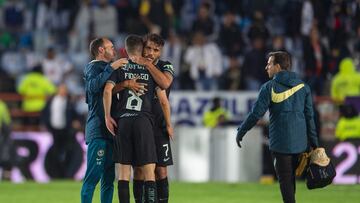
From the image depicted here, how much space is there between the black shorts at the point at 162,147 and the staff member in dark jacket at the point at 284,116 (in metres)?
0.80

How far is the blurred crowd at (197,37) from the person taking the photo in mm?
25109

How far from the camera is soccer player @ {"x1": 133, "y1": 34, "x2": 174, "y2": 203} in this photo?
12.7 metres

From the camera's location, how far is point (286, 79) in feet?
42.6

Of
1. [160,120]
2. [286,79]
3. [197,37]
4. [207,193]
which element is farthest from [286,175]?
[197,37]

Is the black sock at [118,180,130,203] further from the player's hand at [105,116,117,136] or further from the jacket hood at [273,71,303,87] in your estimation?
the jacket hood at [273,71,303,87]

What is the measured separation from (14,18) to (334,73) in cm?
853

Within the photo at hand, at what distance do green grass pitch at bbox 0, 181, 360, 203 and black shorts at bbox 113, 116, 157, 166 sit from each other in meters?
3.96

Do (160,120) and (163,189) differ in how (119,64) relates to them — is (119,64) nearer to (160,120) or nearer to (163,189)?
(160,120)

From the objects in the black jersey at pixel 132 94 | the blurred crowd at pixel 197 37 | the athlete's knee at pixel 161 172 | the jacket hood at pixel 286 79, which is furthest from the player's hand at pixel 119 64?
the blurred crowd at pixel 197 37

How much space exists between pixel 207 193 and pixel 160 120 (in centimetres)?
569

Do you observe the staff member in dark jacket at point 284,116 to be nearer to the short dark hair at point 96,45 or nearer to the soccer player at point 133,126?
the soccer player at point 133,126

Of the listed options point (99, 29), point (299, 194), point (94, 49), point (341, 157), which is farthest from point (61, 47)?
point (94, 49)

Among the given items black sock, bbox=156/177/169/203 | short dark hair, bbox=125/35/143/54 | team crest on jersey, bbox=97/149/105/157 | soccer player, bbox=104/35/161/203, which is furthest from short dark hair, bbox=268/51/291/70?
team crest on jersey, bbox=97/149/105/157

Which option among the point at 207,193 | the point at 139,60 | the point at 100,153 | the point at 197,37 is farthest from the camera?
the point at 197,37
